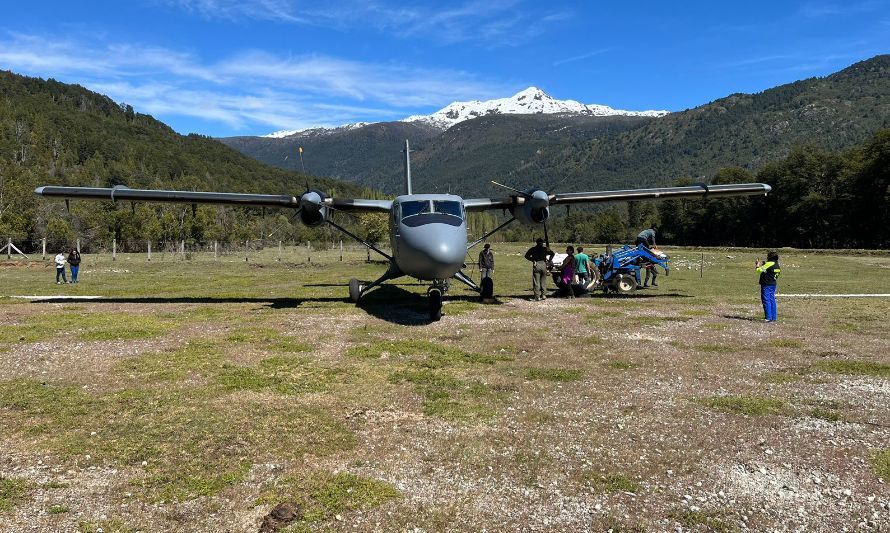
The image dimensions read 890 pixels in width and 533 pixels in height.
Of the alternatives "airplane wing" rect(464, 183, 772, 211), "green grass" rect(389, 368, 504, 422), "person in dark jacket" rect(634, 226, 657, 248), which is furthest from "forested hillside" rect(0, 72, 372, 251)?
"green grass" rect(389, 368, 504, 422)

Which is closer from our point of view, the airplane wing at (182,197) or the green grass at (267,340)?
the green grass at (267,340)

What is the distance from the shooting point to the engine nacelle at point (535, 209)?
17.2 metres

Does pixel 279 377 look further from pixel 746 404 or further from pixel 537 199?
pixel 537 199

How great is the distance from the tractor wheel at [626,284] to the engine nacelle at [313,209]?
11.6m

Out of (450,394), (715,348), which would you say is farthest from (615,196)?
(450,394)

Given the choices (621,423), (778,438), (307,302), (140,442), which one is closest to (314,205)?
(307,302)

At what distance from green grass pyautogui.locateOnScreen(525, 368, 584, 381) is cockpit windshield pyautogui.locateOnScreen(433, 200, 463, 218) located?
631 centimetres

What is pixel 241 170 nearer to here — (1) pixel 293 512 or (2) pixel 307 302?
(2) pixel 307 302

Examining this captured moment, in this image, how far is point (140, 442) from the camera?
18.9 feet

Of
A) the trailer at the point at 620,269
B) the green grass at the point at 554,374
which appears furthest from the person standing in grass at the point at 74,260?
the green grass at the point at 554,374

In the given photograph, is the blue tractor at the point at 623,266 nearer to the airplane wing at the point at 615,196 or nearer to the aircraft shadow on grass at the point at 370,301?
the aircraft shadow on grass at the point at 370,301

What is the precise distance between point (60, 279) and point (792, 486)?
28.5 metres

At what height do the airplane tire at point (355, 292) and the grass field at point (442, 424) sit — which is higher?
the airplane tire at point (355, 292)

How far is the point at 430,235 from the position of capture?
41.9ft
